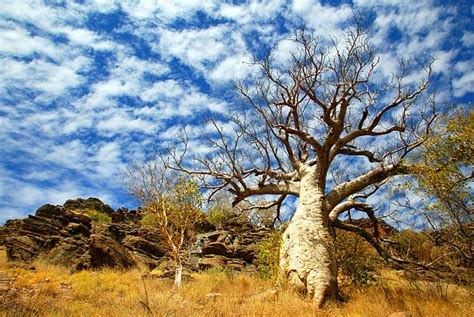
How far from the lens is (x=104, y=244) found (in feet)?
52.7

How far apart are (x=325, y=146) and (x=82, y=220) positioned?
1781 cm

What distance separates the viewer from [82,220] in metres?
20.9

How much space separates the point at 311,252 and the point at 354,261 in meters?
2.91

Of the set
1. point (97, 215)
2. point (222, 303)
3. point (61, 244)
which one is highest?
point (97, 215)

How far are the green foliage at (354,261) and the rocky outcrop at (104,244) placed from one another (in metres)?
7.77

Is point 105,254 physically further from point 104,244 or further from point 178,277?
point 178,277

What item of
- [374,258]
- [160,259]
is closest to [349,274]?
[374,258]

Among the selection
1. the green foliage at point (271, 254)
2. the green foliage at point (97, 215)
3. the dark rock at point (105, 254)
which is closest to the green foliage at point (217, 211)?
the green foliage at point (271, 254)

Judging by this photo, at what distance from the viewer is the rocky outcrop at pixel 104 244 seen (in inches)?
622

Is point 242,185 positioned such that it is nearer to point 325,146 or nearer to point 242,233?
point 325,146

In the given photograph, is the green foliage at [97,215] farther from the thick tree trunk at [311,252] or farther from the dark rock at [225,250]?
the thick tree trunk at [311,252]

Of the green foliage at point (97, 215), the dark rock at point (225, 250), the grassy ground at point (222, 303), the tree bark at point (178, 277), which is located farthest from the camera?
the green foliage at point (97, 215)

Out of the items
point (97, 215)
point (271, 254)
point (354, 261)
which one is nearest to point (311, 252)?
point (354, 261)

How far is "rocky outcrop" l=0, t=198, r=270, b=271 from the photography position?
15789 mm
